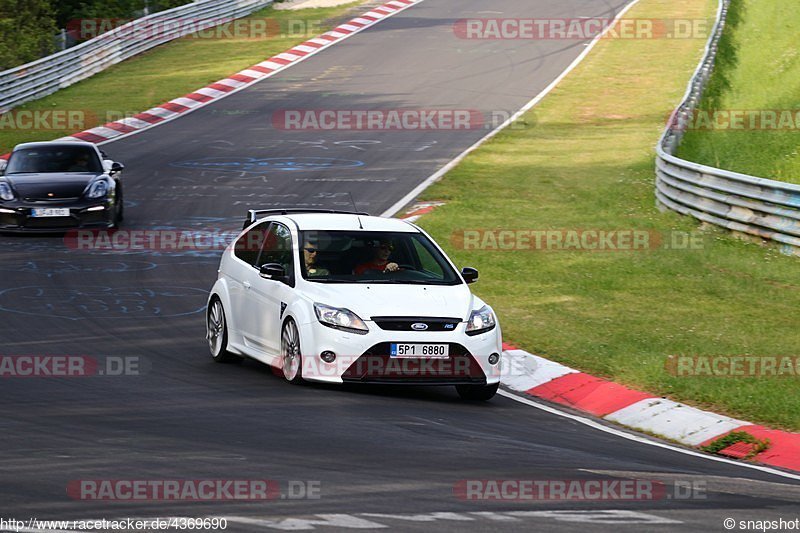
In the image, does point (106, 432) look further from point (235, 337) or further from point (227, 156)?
point (227, 156)

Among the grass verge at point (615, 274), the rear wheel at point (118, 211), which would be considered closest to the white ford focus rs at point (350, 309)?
the grass verge at point (615, 274)

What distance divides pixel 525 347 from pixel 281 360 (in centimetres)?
301

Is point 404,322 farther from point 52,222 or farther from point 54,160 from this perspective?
point 54,160

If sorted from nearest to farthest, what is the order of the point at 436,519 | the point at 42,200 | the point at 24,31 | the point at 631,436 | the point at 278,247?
the point at 436,519 < the point at 631,436 < the point at 278,247 < the point at 42,200 < the point at 24,31

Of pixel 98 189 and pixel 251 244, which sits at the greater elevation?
pixel 251 244

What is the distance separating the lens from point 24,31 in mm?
42969

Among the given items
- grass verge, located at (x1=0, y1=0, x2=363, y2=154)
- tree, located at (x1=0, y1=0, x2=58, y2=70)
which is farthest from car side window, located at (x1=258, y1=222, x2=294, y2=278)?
tree, located at (x1=0, y1=0, x2=58, y2=70)

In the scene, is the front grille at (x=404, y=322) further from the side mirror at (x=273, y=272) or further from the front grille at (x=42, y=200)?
the front grille at (x=42, y=200)

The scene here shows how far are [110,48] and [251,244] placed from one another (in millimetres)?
31083

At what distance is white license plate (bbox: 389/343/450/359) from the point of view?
11016 mm

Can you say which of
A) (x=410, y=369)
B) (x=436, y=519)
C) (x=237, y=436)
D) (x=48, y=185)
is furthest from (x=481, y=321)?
(x=48, y=185)

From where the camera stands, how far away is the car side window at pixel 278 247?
12280mm

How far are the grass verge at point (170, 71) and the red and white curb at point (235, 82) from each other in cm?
40

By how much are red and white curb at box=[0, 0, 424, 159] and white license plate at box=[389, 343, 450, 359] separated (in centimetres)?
2053
